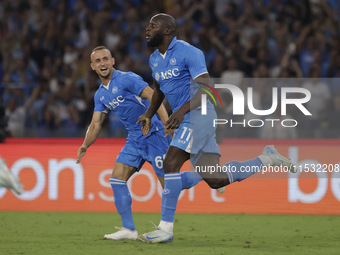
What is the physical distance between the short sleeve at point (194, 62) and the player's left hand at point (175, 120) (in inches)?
14.9

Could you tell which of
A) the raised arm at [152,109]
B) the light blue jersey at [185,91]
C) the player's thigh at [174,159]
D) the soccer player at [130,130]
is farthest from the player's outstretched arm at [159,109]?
the player's thigh at [174,159]

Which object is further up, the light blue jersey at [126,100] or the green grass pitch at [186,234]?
the light blue jersey at [126,100]

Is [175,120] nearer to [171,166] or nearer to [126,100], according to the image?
[171,166]

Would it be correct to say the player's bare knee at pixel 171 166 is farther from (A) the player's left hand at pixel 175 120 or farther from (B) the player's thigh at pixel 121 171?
(B) the player's thigh at pixel 121 171

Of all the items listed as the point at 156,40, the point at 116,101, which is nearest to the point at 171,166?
the point at 116,101

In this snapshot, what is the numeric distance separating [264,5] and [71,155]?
5.78 meters

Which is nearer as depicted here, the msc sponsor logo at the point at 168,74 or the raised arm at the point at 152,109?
the msc sponsor logo at the point at 168,74

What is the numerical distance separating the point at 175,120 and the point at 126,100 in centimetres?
106

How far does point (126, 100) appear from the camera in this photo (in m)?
6.99

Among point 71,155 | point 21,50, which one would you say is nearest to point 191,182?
point 71,155

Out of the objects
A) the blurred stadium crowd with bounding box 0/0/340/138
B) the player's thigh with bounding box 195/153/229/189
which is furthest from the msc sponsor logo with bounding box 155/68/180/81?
the blurred stadium crowd with bounding box 0/0/340/138

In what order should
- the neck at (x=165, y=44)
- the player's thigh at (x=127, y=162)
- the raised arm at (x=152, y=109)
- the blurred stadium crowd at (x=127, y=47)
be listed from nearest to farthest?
the neck at (x=165, y=44) < the raised arm at (x=152, y=109) < the player's thigh at (x=127, y=162) < the blurred stadium crowd at (x=127, y=47)

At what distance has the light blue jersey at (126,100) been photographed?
6949 millimetres

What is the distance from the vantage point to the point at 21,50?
13.8 meters
